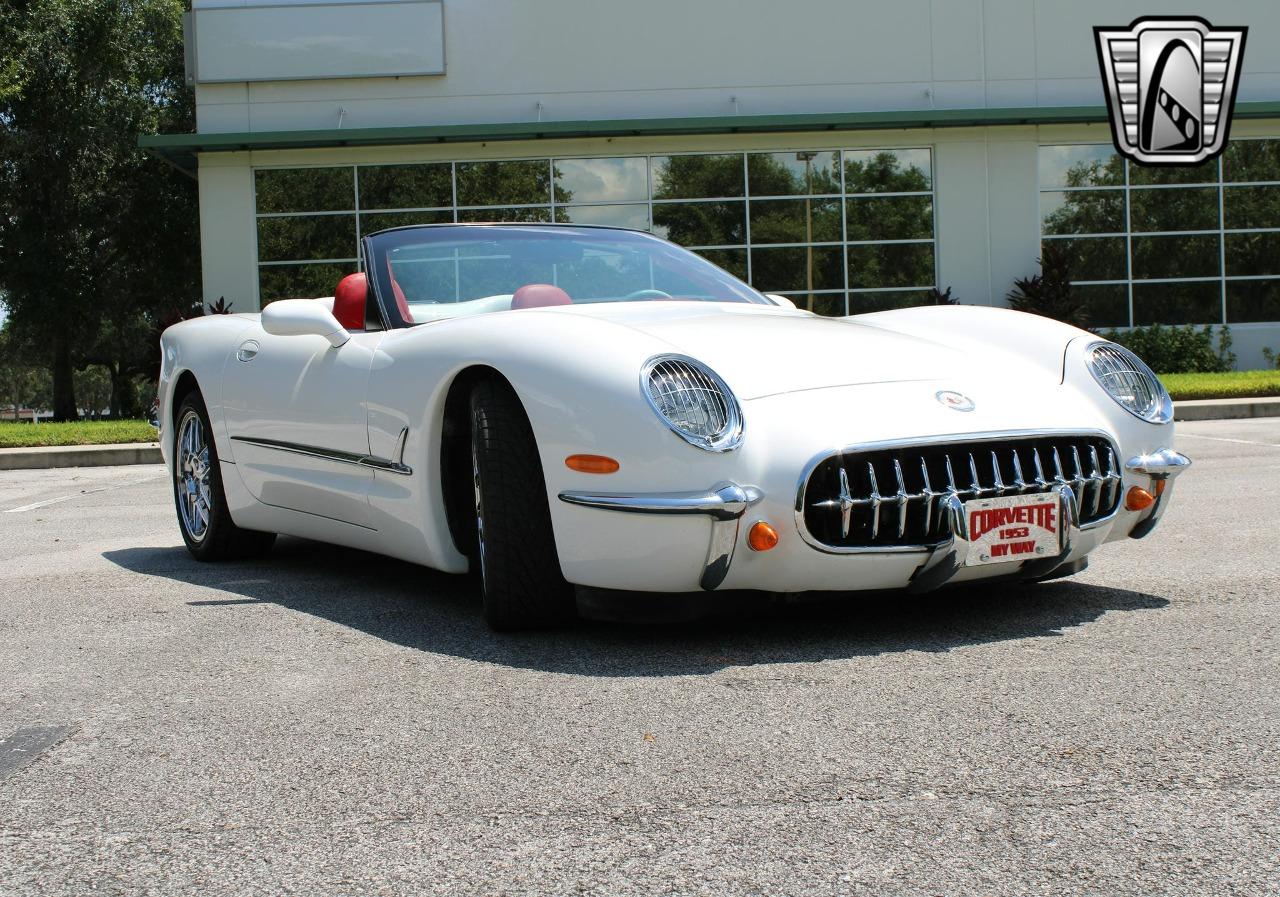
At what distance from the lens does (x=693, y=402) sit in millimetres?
3605

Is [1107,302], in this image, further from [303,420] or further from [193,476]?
[303,420]

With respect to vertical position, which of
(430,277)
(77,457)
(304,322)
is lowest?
(77,457)

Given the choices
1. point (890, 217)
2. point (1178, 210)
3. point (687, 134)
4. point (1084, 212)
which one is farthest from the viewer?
point (1178, 210)

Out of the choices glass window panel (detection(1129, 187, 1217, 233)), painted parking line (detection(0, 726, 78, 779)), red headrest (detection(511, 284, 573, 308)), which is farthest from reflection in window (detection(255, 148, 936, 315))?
painted parking line (detection(0, 726, 78, 779))

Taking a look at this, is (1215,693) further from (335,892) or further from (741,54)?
(741,54)

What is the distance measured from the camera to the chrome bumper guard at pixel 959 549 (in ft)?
11.8

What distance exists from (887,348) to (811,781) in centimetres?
197

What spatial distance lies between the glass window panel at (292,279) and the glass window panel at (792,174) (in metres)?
6.69

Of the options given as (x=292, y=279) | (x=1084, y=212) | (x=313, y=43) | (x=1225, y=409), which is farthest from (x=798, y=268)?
(x=1225, y=409)

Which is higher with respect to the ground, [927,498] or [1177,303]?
[1177,303]

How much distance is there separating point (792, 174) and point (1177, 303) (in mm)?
6823

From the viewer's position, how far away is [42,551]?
632 centimetres

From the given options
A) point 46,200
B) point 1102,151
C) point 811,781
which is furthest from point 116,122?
point 811,781

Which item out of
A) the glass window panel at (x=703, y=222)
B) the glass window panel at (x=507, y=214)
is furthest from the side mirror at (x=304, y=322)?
the glass window panel at (x=703, y=222)
